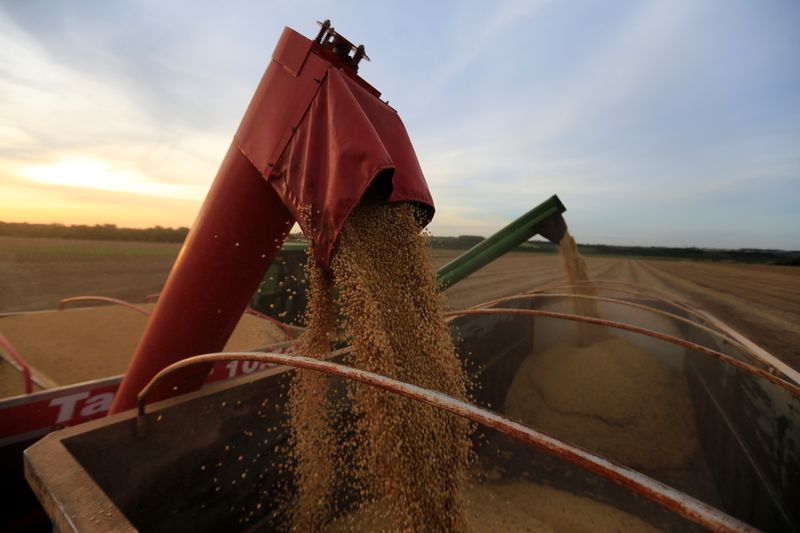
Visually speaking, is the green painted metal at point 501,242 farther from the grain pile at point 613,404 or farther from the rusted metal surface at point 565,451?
the grain pile at point 613,404

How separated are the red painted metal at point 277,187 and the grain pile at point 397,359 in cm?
17

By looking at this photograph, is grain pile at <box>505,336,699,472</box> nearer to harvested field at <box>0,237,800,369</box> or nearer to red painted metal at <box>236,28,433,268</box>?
harvested field at <box>0,237,800,369</box>

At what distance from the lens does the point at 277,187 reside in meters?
1.40

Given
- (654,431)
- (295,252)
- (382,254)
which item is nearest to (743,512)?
(654,431)

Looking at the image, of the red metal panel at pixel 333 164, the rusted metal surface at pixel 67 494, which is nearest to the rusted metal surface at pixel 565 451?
the red metal panel at pixel 333 164

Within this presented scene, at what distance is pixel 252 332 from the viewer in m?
4.20

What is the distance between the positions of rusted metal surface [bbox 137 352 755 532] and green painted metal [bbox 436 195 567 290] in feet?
6.54

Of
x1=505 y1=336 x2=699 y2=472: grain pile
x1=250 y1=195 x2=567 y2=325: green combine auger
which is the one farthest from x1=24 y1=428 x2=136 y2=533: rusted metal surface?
x1=505 y1=336 x2=699 y2=472: grain pile

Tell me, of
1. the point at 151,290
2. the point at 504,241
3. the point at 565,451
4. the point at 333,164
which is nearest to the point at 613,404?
the point at 504,241

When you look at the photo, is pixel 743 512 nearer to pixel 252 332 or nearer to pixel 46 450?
pixel 46 450

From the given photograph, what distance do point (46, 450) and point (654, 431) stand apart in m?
5.22

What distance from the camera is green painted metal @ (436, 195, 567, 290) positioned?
3201mm

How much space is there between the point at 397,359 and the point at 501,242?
2.23m

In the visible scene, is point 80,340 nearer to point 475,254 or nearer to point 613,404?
point 475,254
